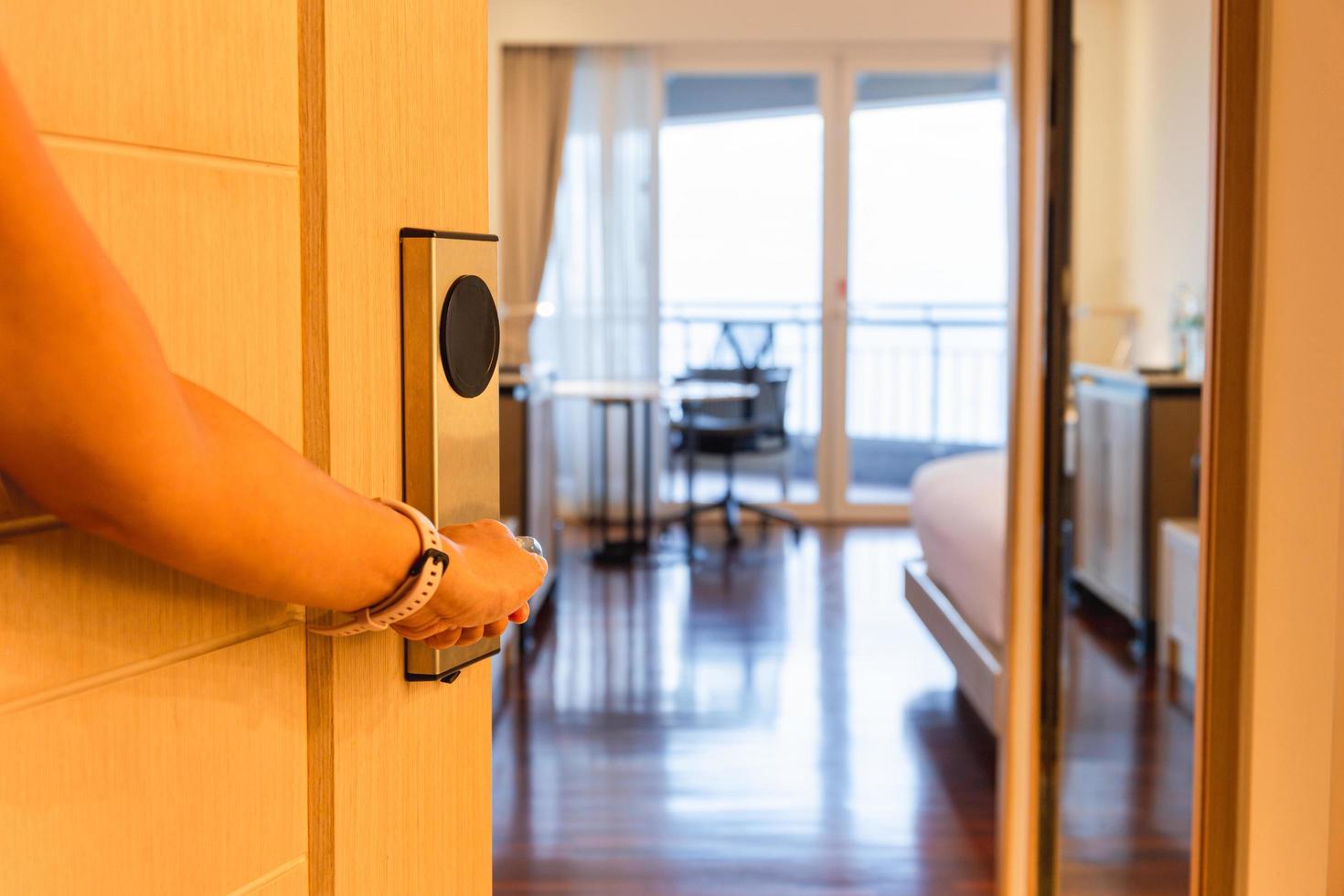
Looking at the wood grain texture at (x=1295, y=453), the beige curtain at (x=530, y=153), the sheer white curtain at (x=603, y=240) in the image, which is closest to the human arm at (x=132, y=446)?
the wood grain texture at (x=1295, y=453)

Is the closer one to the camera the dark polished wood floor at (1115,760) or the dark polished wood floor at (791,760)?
the dark polished wood floor at (1115,760)

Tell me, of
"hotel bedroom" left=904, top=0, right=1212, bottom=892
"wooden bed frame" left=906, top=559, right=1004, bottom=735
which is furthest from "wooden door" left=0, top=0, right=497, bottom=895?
"wooden bed frame" left=906, top=559, right=1004, bottom=735

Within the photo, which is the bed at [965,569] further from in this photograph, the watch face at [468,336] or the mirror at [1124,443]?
the watch face at [468,336]

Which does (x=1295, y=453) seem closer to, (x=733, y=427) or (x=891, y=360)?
(x=733, y=427)

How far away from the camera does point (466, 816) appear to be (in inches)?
30.6

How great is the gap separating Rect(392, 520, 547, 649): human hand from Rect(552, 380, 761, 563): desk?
494cm

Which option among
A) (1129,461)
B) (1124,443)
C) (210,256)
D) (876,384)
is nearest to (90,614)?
(210,256)

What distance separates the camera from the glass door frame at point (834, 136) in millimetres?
6863

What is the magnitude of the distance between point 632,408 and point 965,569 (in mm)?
3229

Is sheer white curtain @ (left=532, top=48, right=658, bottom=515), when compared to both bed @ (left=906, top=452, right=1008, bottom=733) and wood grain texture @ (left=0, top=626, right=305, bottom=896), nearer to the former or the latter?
bed @ (left=906, top=452, right=1008, bottom=733)

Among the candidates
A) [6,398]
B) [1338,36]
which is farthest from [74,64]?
[1338,36]

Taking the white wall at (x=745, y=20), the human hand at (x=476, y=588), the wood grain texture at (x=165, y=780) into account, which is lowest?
the wood grain texture at (x=165, y=780)

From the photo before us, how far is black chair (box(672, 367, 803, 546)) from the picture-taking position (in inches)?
250

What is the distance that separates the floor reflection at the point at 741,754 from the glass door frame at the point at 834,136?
71.3 inches
